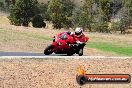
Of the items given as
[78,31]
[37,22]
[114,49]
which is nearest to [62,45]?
[78,31]

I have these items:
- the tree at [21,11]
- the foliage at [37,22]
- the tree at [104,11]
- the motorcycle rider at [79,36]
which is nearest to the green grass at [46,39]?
the motorcycle rider at [79,36]

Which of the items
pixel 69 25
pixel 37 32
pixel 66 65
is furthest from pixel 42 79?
pixel 69 25

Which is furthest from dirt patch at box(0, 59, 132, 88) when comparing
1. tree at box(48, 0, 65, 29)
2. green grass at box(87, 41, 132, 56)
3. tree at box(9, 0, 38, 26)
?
tree at box(9, 0, 38, 26)

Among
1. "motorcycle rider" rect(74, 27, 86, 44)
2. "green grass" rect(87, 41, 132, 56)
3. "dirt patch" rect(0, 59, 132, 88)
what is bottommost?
"green grass" rect(87, 41, 132, 56)

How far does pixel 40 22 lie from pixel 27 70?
72105 millimetres

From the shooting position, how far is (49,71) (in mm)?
18250

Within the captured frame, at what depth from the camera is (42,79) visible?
17516 millimetres

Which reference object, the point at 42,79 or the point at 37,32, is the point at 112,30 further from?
the point at 42,79

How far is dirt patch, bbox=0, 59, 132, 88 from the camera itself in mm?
17078

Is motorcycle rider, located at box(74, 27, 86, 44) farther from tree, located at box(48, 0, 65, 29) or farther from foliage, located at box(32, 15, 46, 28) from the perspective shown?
foliage, located at box(32, 15, 46, 28)

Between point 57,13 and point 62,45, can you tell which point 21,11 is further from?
point 62,45

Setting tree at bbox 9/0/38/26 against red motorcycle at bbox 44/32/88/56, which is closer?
red motorcycle at bbox 44/32/88/56

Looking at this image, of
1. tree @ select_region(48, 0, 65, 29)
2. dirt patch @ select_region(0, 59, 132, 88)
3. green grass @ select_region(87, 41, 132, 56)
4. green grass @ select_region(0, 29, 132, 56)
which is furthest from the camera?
tree @ select_region(48, 0, 65, 29)

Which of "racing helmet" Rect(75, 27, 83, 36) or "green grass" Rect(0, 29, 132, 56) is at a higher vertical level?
"racing helmet" Rect(75, 27, 83, 36)
